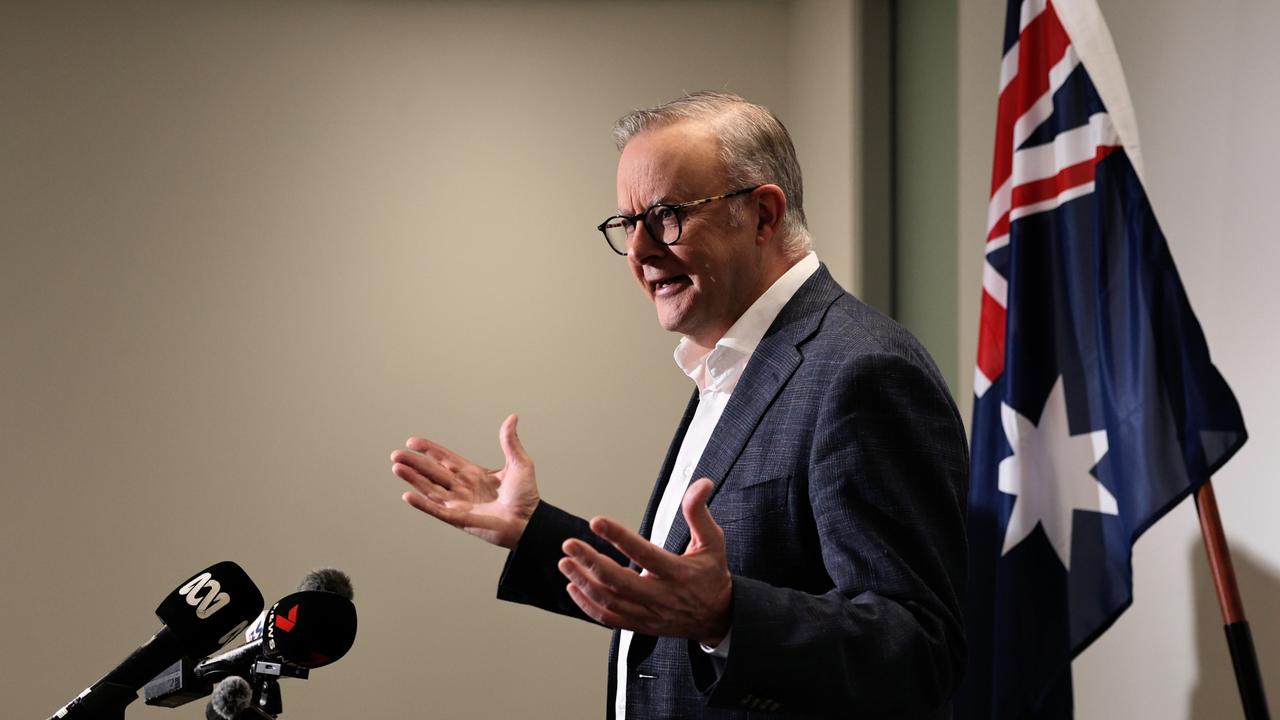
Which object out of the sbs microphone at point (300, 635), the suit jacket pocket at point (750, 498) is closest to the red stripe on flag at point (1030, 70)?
the suit jacket pocket at point (750, 498)

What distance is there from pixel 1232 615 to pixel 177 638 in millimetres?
1528

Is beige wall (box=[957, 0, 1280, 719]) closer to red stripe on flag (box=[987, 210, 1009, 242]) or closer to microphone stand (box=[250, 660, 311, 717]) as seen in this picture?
red stripe on flag (box=[987, 210, 1009, 242])

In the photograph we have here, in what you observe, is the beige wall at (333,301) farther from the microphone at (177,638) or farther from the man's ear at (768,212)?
the microphone at (177,638)

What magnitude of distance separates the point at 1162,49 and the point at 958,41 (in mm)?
813

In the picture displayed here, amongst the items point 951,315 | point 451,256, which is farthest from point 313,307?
point 951,315

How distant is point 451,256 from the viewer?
372 centimetres

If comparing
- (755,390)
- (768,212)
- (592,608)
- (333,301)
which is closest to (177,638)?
(592,608)

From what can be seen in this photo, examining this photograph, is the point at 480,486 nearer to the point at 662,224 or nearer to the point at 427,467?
the point at 427,467

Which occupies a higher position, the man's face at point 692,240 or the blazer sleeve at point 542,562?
the man's face at point 692,240

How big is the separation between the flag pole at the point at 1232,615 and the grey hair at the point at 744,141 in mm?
782

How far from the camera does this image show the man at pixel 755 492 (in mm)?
1068

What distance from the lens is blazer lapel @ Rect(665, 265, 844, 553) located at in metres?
1.43

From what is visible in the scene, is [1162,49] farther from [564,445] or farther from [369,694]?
[369,694]

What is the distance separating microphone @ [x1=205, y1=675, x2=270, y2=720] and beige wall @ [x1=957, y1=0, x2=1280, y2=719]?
1.61m
